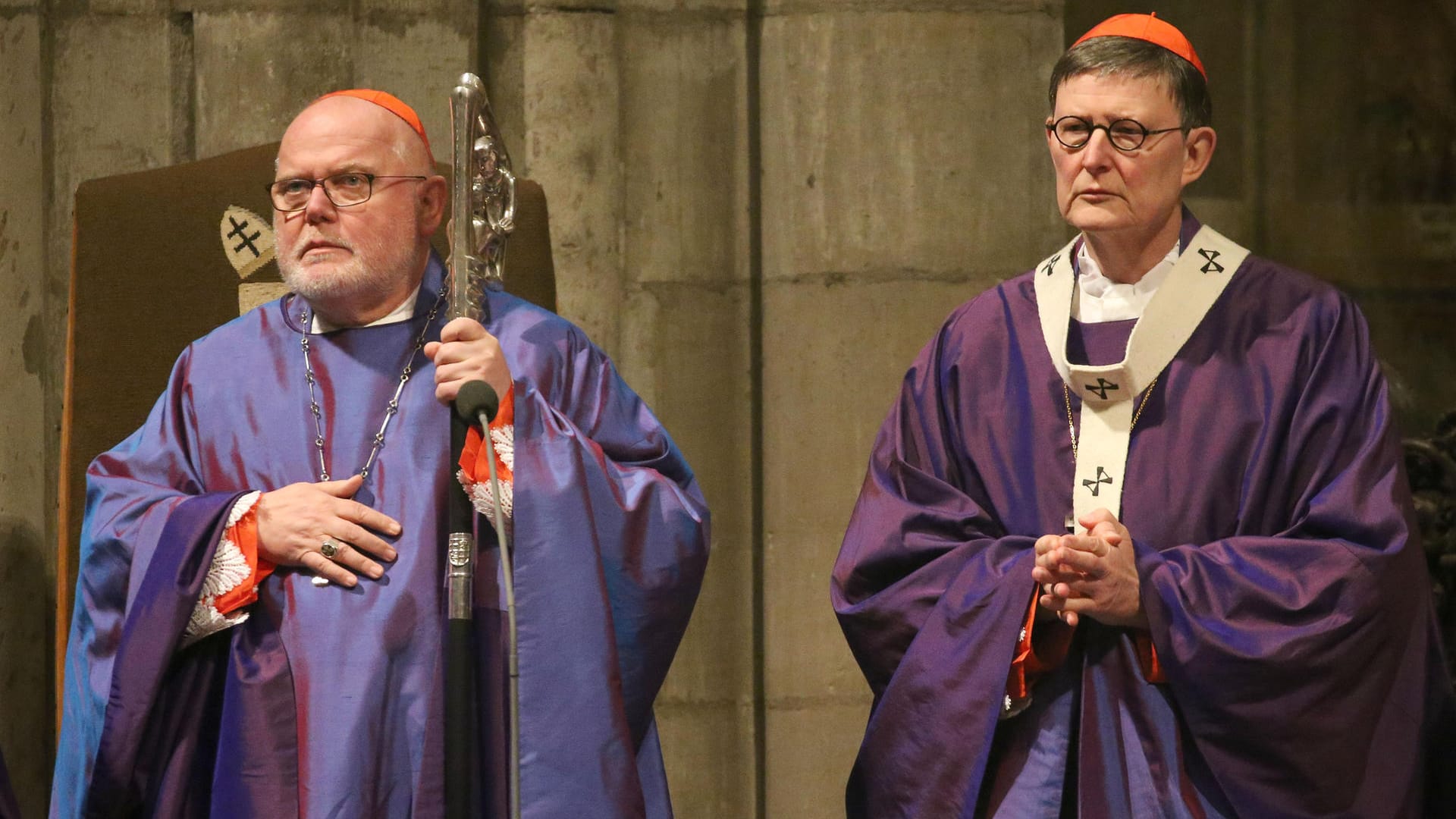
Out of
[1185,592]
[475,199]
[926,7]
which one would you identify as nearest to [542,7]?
[926,7]

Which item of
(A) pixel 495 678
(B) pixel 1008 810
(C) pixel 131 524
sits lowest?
(B) pixel 1008 810

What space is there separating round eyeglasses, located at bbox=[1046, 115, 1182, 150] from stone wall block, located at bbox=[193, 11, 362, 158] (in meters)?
2.41

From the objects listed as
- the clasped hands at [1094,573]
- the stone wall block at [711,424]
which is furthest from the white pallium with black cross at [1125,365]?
the stone wall block at [711,424]

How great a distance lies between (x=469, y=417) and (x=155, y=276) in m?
1.84

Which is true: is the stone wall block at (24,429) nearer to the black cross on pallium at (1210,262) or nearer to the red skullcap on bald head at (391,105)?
the red skullcap on bald head at (391,105)

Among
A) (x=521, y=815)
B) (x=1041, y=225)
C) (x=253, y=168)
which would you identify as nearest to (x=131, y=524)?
(x=521, y=815)

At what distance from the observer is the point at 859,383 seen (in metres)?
5.02

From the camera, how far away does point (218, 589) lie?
3312 mm

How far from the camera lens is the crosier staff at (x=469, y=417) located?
2914mm

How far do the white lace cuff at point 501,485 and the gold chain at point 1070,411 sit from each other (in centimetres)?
104

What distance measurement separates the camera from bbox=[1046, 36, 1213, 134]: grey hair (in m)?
3.39

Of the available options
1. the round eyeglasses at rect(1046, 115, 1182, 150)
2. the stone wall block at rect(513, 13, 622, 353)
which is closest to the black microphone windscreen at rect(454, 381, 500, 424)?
the round eyeglasses at rect(1046, 115, 1182, 150)

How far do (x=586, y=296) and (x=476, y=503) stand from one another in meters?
1.87

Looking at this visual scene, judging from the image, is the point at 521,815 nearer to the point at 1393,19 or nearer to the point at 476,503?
the point at 476,503
